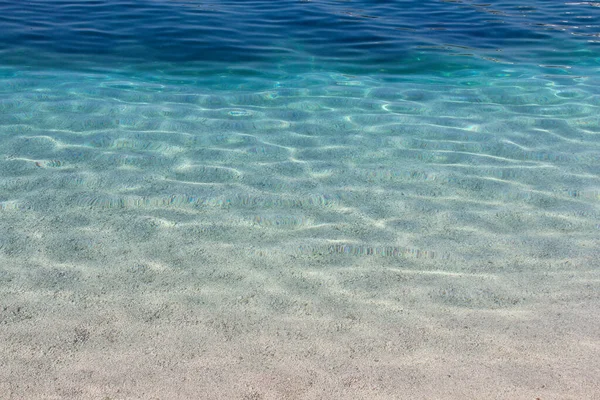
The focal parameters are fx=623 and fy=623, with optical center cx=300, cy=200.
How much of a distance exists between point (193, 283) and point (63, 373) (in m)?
0.67

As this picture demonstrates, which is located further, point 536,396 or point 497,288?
point 497,288

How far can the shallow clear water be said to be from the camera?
2707 millimetres

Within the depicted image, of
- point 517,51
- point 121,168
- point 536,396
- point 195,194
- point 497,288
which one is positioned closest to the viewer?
point 536,396

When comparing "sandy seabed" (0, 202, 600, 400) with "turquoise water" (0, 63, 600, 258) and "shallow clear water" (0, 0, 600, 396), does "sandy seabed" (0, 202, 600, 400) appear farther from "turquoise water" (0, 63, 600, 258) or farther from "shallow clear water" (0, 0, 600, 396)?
"turquoise water" (0, 63, 600, 258)

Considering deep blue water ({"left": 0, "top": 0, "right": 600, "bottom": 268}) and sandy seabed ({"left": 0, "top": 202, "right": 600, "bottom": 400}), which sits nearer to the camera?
sandy seabed ({"left": 0, "top": 202, "right": 600, "bottom": 400})

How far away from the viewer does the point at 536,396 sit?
1.92 metres

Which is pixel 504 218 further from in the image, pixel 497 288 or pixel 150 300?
pixel 150 300

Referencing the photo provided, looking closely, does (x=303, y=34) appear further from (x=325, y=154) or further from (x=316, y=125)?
(x=325, y=154)

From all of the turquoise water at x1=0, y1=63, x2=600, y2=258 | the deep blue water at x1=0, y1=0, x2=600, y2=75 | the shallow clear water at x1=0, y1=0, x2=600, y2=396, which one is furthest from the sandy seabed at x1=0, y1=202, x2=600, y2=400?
the deep blue water at x1=0, y1=0, x2=600, y2=75

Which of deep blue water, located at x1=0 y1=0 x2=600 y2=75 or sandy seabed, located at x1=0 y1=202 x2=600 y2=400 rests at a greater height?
deep blue water, located at x1=0 y1=0 x2=600 y2=75

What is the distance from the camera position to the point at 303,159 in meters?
3.92

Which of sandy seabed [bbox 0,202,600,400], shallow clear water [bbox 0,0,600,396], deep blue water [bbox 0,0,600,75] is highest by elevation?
deep blue water [bbox 0,0,600,75]

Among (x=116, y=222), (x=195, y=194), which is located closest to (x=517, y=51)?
(x=195, y=194)

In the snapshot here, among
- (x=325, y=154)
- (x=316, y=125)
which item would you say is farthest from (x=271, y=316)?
(x=316, y=125)
